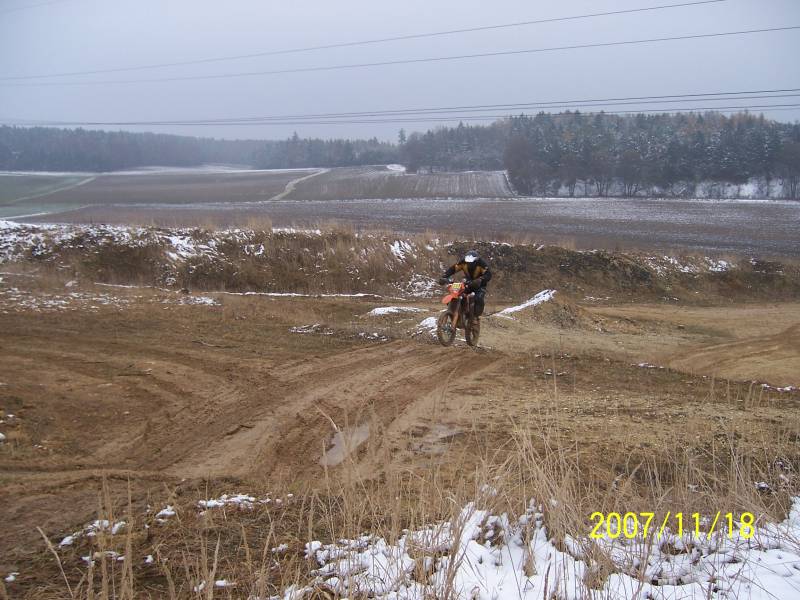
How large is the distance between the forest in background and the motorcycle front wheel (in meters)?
66.2

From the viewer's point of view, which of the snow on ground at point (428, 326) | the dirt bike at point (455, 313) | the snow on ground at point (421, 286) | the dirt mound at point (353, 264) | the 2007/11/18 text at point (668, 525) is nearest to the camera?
the 2007/11/18 text at point (668, 525)

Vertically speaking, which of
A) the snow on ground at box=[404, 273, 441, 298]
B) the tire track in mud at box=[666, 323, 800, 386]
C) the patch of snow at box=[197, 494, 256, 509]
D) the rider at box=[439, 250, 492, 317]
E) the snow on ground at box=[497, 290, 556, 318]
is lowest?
the tire track in mud at box=[666, 323, 800, 386]

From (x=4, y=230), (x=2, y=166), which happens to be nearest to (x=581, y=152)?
(x=4, y=230)

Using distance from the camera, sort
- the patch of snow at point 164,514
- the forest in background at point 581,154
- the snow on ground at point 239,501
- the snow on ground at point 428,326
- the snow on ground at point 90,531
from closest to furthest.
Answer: the snow on ground at point 90,531 → the patch of snow at point 164,514 → the snow on ground at point 239,501 → the snow on ground at point 428,326 → the forest in background at point 581,154

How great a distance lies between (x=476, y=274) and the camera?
38.7 ft

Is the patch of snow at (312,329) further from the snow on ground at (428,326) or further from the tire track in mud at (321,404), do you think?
the snow on ground at (428,326)

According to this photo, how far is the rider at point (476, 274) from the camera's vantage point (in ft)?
38.0

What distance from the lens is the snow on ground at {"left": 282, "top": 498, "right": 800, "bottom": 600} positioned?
3.27m

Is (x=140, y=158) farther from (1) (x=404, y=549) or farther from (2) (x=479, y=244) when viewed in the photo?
(1) (x=404, y=549)

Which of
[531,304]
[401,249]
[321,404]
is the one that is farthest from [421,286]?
[321,404]

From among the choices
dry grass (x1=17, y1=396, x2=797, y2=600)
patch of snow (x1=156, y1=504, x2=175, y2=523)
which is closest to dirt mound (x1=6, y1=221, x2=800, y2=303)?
patch of snow (x1=156, y1=504, x2=175, y2=523)

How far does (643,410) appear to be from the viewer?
8.06 m

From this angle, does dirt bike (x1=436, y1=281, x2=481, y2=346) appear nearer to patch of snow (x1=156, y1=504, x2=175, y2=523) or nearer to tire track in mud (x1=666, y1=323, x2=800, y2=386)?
tire track in mud (x1=666, y1=323, x2=800, y2=386)

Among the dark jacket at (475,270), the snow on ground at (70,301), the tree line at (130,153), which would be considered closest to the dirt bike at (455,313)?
the dark jacket at (475,270)
